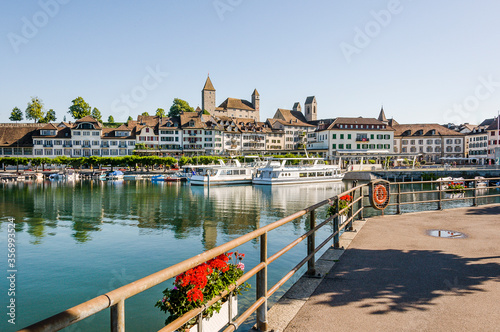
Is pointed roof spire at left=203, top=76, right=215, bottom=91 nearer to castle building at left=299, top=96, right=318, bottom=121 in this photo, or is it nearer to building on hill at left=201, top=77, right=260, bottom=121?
building on hill at left=201, top=77, right=260, bottom=121

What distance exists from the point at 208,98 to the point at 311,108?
139 ft

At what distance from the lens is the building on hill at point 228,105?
157 m

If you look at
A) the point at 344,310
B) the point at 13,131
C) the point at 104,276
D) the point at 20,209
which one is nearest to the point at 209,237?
the point at 104,276

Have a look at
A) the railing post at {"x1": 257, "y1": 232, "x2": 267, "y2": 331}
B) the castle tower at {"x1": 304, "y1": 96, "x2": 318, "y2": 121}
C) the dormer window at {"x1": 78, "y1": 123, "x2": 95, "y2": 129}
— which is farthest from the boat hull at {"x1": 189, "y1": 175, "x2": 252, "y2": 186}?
the castle tower at {"x1": 304, "y1": 96, "x2": 318, "y2": 121}

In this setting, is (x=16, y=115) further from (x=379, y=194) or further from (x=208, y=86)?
(x=379, y=194)

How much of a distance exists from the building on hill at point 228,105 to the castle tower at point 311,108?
21.3 meters

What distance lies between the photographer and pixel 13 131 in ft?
342

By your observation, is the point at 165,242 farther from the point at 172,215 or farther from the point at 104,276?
the point at 172,215

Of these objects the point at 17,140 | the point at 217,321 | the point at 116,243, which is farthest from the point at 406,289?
the point at 17,140

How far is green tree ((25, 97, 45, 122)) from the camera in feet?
399

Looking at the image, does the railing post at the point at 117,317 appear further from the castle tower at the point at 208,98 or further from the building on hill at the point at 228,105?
the castle tower at the point at 208,98

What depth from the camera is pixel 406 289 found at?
570cm

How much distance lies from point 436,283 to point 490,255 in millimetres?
2380

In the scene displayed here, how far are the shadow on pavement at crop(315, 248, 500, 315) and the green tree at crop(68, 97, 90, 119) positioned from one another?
128723 millimetres
